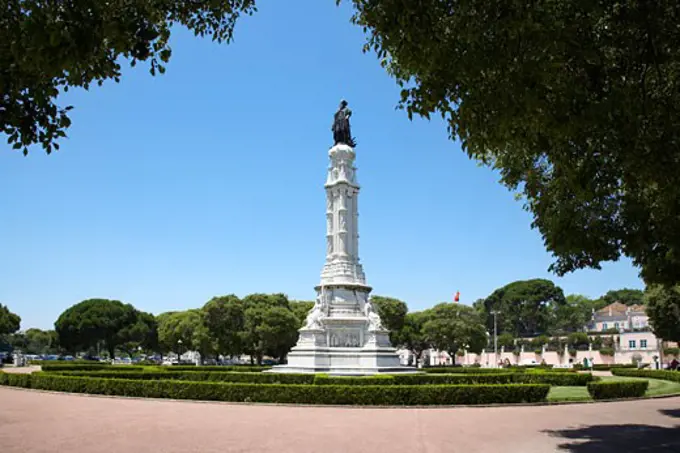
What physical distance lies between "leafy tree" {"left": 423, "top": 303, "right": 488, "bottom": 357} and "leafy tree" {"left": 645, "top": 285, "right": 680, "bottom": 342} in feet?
79.5

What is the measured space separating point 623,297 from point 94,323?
12437cm

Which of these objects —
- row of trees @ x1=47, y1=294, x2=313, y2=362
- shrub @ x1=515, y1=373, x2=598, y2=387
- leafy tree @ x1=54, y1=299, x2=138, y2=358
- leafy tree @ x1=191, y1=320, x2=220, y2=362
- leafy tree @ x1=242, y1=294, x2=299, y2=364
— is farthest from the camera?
leafy tree @ x1=54, y1=299, x2=138, y2=358

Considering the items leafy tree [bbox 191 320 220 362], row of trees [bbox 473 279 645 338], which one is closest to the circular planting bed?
leafy tree [bbox 191 320 220 362]

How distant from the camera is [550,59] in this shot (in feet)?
29.4

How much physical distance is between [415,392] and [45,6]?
66.5 feet

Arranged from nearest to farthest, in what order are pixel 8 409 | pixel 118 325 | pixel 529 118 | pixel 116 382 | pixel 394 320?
pixel 529 118
pixel 8 409
pixel 116 382
pixel 394 320
pixel 118 325

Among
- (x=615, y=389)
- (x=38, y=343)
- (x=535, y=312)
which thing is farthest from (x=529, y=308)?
(x=38, y=343)

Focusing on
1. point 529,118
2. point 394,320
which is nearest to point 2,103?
point 529,118

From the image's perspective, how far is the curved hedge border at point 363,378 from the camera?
90.5 feet

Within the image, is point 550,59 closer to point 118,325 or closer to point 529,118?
point 529,118

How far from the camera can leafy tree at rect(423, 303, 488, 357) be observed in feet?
239

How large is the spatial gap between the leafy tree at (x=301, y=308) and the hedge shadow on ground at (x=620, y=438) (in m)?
51.0

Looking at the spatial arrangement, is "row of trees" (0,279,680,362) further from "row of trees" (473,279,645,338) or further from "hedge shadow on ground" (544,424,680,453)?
"hedge shadow on ground" (544,424,680,453)

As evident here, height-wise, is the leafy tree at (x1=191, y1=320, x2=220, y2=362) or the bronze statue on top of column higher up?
the bronze statue on top of column
